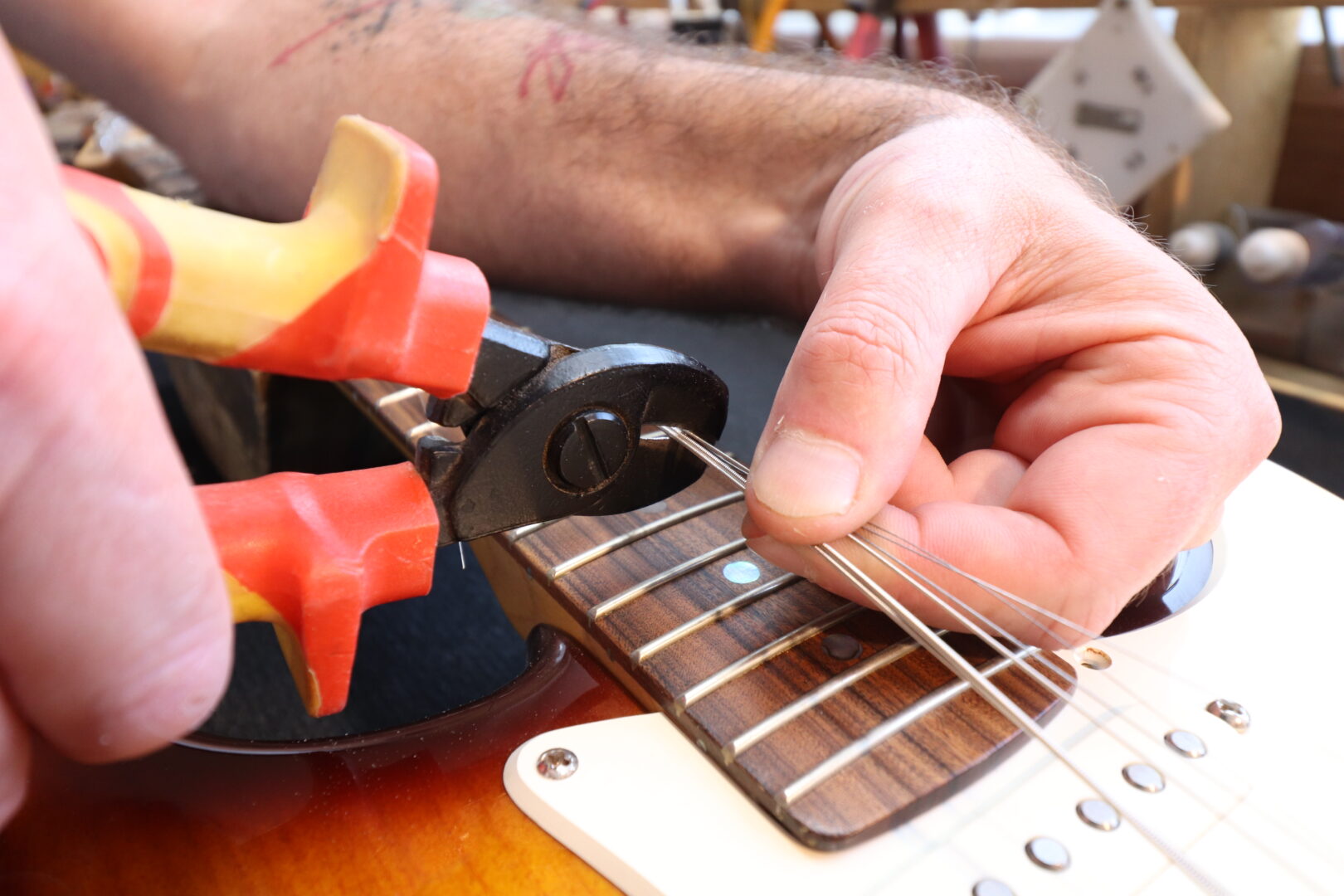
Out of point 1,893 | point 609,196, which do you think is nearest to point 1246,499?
point 609,196

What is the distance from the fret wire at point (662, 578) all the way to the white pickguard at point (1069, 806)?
0.06 metres

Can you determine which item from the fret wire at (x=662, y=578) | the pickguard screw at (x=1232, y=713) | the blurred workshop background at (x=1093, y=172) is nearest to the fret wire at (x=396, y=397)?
the blurred workshop background at (x=1093, y=172)

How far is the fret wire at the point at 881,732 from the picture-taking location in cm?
37

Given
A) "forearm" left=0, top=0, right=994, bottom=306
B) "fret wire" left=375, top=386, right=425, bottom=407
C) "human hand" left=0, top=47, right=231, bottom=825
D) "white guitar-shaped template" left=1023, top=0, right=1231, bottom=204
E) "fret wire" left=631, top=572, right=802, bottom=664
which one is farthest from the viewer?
"white guitar-shaped template" left=1023, top=0, right=1231, bottom=204

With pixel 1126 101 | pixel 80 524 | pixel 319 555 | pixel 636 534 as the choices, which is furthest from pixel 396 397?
pixel 1126 101

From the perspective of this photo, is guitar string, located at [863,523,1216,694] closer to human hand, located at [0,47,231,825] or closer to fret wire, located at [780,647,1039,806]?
fret wire, located at [780,647,1039,806]

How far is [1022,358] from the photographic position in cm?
50

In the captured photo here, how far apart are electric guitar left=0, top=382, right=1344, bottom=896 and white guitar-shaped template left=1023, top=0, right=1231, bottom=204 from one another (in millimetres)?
1063

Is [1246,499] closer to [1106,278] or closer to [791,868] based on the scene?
[1106,278]

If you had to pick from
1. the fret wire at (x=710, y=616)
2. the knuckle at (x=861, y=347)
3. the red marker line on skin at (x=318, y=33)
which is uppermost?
the red marker line on skin at (x=318, y=33)

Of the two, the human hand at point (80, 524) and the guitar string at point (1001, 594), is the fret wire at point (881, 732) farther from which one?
the human hand at point (80, 524)

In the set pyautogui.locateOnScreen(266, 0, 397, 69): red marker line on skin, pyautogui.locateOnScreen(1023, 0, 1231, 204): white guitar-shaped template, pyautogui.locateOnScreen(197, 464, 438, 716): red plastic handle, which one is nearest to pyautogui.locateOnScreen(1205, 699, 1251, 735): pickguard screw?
pyautogui.locateOnScreen(197, 464, 438, 716): red plastic handle

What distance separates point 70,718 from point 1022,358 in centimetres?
45

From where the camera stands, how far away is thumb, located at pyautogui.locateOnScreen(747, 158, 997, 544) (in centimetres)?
39
